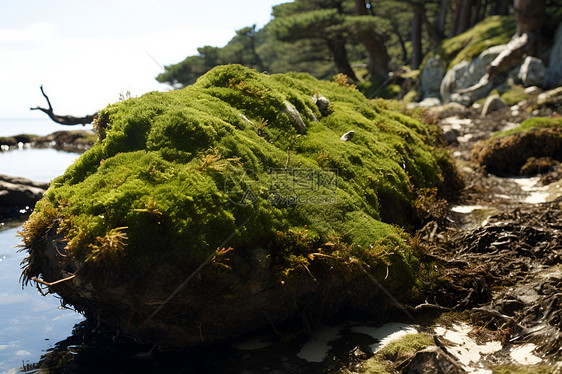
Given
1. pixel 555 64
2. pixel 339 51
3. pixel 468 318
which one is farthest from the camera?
pixel 339 51

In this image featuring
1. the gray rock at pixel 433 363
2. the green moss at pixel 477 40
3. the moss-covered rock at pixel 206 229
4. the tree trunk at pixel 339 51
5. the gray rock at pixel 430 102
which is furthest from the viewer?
the tree trunk at pixel 339 51

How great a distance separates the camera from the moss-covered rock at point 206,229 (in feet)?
15.5

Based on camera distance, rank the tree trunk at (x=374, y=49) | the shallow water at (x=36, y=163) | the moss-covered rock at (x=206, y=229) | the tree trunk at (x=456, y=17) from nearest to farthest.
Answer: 1. the moss-covered rock at (x=206, y=229)
2. the shallow water at (x=36, y=163)
3. the tree trunk at (x=456, y=17)
4. the tree trunk at (x=374, y=49)

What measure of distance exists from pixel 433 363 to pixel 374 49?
31.9m

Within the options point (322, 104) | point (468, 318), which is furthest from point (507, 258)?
point (322, 104)

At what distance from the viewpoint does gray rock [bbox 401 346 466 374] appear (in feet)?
14.2

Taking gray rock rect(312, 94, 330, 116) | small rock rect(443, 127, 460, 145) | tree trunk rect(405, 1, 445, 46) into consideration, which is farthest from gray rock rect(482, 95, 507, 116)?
tree trunk rect(405, 1, 445, 46)

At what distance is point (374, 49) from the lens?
33.3 metres

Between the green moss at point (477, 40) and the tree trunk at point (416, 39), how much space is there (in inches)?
195

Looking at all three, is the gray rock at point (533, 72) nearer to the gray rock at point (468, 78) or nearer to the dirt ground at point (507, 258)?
the gray rock at point (468, 78)

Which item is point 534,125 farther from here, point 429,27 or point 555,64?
point 429,27

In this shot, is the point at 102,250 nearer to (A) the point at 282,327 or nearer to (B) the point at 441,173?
(A) the point at 282,327

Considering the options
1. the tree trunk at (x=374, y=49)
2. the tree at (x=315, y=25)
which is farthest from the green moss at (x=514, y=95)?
the tree trunk at (x=374, y=49)

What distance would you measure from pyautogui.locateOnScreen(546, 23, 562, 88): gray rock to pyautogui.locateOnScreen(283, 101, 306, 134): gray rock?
16.6m
